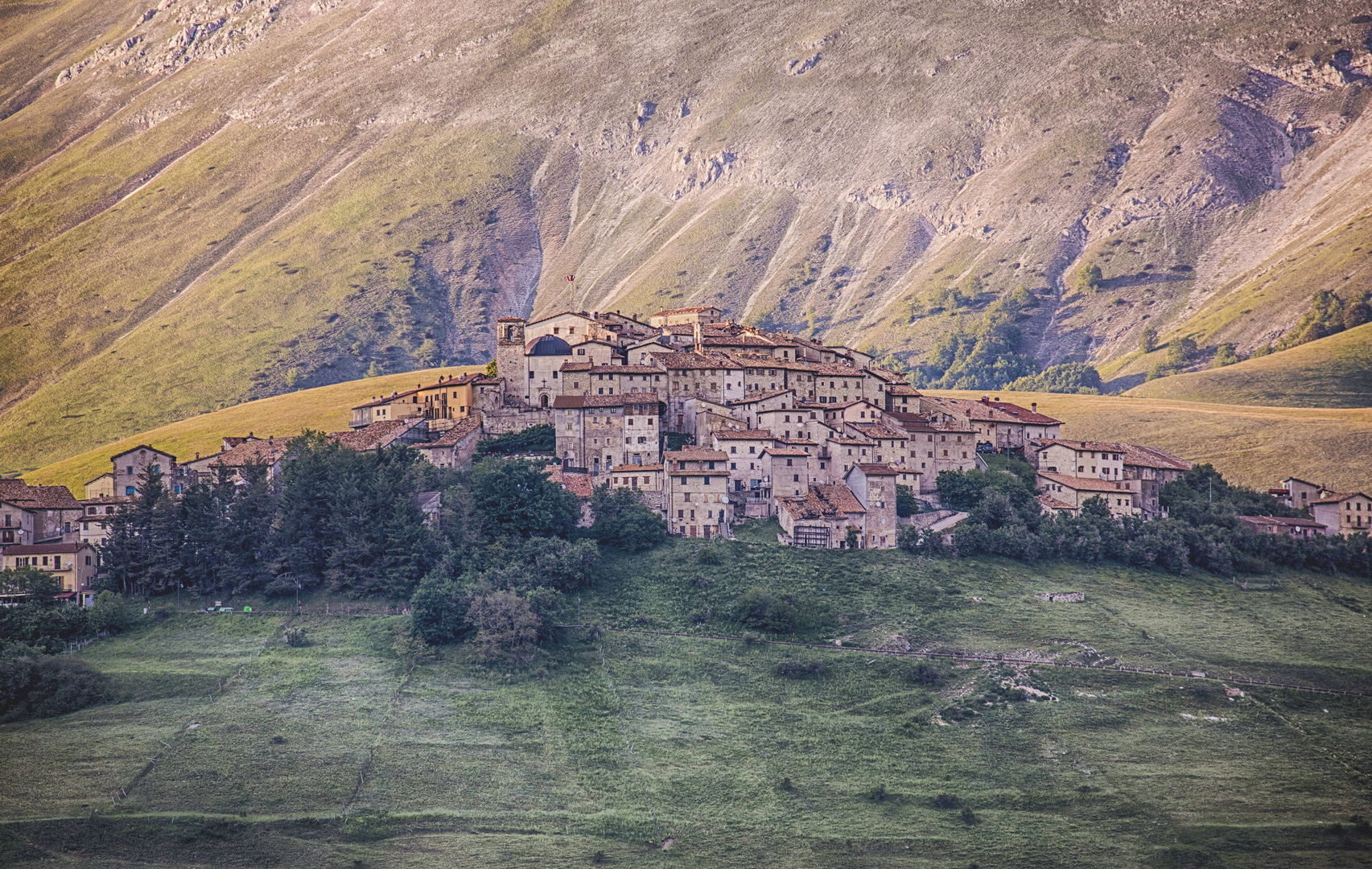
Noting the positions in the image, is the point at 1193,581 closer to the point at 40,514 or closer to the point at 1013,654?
the point at 1013,654

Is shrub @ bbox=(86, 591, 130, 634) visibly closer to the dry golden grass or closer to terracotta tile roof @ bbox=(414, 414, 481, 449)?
terracotta tile roof @ bbox=(414, 414, 481, 449)

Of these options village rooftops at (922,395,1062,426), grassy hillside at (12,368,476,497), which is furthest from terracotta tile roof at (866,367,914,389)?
grassy hillside at (12,368,476,497)

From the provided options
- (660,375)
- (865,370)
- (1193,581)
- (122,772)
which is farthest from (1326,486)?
(122,772)

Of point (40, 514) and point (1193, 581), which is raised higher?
point (40, 514)

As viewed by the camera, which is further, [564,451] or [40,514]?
[564,451]

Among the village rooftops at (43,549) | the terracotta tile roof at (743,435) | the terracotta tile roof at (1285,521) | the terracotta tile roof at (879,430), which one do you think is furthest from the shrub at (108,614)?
the terracotta tile roof at (1285,521)

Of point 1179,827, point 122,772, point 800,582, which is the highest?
point 800,582

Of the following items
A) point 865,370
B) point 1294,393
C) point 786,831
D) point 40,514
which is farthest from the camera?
point 1294,393
